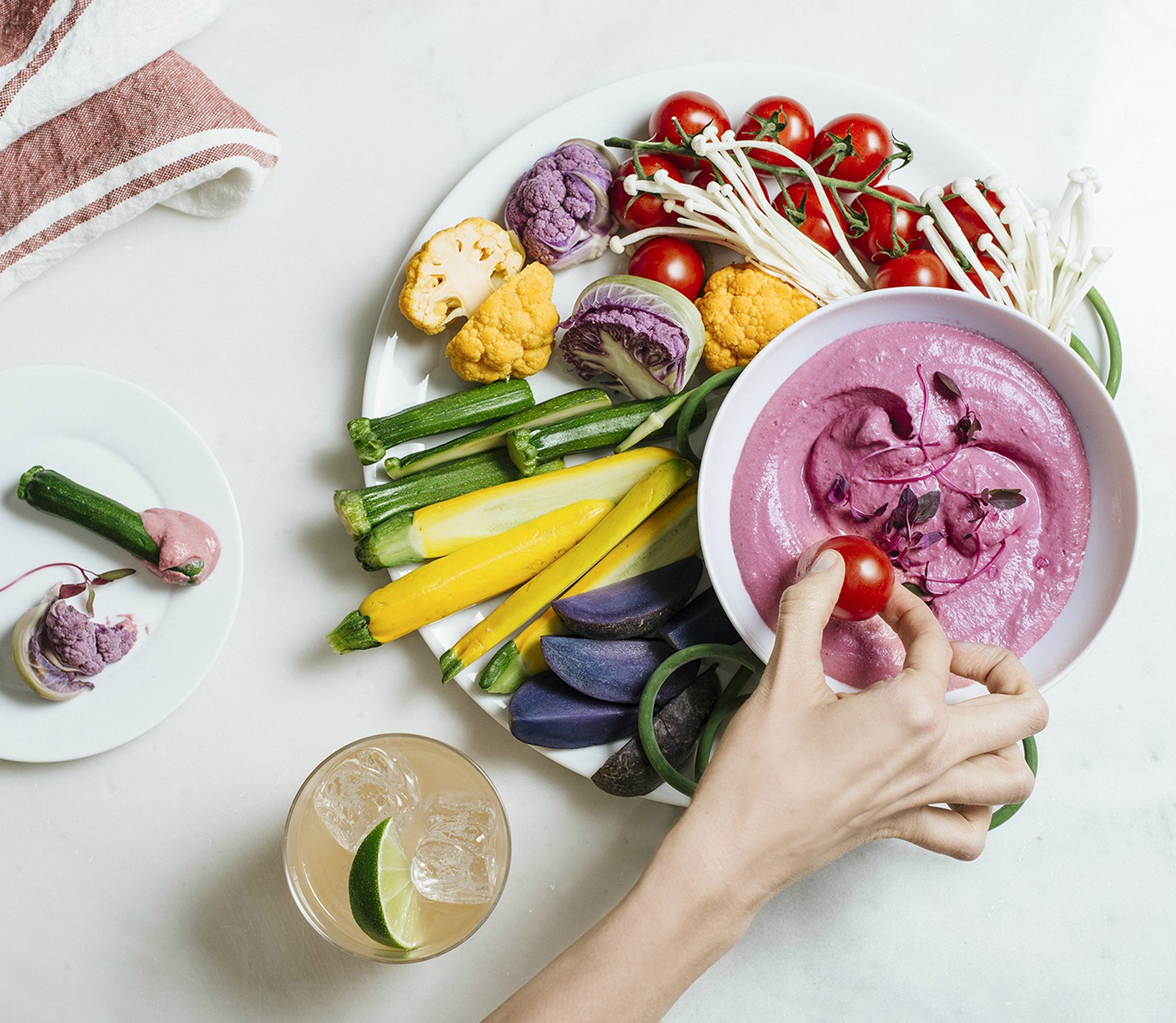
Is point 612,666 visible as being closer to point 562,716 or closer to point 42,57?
point 562,716

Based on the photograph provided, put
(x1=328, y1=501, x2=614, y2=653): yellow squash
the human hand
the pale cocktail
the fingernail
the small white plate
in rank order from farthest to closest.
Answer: the small white plate, (x1=328, y1=501, x2=614, y2=653): yellow squash, the pale cocktail, the fingernail, the human hand

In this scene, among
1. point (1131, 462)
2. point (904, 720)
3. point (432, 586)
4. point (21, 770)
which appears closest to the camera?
point (904, 720)

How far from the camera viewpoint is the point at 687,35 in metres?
2.20

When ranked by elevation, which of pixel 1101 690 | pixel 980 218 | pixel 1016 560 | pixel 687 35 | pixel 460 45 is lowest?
pixel 1101 690

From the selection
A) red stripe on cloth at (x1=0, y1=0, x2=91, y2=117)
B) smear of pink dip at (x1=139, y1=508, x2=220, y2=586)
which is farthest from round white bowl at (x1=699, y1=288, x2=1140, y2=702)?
red stripe on cloth at (x1=0, y1=0, x2=91, y2=117)

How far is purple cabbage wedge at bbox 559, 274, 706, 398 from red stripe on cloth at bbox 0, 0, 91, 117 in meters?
1.28

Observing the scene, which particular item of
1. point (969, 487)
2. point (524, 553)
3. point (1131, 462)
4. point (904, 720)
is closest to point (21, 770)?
point (524, 553)

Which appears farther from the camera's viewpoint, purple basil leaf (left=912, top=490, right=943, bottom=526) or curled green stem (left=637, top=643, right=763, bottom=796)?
curled green stem (left=637, top=643, right=763, bottom=796)

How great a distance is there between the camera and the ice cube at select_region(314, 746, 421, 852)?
1.87 metres

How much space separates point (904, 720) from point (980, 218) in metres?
1.17

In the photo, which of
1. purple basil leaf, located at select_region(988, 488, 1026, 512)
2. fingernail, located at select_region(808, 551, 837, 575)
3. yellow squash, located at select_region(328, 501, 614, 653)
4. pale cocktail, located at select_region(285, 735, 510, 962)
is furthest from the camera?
yellow squash, located at select_region(328, 501, 614, 653)

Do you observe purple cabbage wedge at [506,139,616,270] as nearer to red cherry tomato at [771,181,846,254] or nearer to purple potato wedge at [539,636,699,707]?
red cherry tomato at [771,181,846,254]

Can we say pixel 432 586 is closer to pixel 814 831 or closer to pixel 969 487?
pixel 814 831

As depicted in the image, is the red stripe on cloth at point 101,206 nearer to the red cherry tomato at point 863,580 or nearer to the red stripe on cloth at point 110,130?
the red stripe on cloth at point 110,130
